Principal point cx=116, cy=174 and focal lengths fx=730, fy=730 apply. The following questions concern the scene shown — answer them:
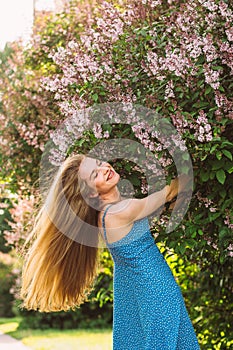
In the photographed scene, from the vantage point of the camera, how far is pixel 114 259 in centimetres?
317

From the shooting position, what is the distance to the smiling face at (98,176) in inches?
120

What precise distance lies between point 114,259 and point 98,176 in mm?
385

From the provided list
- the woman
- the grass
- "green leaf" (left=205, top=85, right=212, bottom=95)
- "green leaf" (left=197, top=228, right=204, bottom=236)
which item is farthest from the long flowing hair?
the grass

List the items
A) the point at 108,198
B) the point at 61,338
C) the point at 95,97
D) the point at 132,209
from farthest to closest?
the point at 61,338
the point at 95,97
the point at 108,198
the point at 132,209

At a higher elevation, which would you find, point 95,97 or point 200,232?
point 95,97

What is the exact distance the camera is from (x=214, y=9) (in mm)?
3086

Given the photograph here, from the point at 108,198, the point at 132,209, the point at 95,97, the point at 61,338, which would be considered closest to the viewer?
the point at 132,209

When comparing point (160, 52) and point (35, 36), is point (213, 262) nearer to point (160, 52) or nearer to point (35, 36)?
point (160, 52)

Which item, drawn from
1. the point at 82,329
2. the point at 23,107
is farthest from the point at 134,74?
the point at 82,329

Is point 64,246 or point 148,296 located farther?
point 64,246

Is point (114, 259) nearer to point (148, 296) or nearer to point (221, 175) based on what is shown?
point (148, 296)

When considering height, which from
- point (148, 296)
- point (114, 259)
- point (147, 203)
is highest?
point (147, 203)

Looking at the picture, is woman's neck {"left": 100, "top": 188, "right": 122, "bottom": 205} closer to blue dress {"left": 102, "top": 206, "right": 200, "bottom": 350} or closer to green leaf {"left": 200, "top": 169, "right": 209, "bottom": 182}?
blue dress {"left": 102, "top": 206, "right": 200, "bottom": 350}

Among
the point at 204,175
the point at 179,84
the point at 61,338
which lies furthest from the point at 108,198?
the point at 61,338
